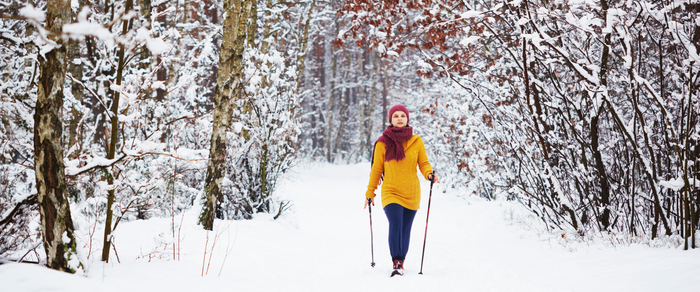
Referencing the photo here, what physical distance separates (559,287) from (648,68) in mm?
2944

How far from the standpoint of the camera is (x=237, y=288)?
3.34 m

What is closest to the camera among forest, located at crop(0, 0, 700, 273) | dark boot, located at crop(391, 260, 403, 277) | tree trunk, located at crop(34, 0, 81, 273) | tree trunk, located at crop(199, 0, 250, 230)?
tree trunk, located at crop(34, 0, 81, 273)

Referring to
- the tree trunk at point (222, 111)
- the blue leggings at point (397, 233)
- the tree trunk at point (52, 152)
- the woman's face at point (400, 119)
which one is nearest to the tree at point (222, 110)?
the tree trunk at point (222, 111)

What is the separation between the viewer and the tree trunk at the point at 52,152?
2.26 m

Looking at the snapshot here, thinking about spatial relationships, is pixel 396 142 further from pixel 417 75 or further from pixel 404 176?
pixel 417 75

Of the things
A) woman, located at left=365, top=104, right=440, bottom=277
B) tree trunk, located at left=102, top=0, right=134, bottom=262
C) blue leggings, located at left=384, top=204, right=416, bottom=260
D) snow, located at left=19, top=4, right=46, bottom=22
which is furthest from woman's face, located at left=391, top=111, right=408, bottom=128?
snow, located at left=19, top=4, right=46, bottom=22

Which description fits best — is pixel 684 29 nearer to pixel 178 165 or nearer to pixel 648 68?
pixel 648 68

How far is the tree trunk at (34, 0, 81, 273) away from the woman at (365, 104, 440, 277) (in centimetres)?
264

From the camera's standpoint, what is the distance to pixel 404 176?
409 centimetres

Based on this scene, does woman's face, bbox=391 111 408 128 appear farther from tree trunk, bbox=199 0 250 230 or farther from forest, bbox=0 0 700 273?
tree trunk, bbox=199 0 250 230

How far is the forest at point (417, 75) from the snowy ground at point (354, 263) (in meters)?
0.27


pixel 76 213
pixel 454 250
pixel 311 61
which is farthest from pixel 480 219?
pixel 311 61

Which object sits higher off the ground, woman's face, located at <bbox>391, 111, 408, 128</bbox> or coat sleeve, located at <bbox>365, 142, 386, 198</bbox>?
woman's face, located at <bbox>391, 111, 408, 128</bbox>

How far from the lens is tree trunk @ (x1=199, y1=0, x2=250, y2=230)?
509cm
